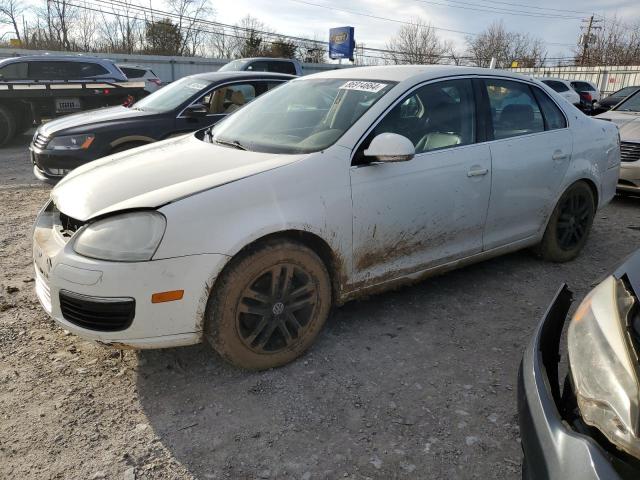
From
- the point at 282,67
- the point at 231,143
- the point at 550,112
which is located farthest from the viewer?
the point at 282,67

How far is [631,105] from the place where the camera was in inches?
324

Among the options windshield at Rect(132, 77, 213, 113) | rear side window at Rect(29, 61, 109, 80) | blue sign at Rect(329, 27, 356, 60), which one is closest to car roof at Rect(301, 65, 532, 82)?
windshield at Rect(132, 77, 213, 113)

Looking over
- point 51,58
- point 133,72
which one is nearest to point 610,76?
point 133,72

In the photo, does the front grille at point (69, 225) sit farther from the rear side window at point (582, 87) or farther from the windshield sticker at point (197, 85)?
the rear side window at point (582, 87)

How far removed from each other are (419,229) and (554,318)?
1.40 meters

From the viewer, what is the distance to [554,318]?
1909 millimetres

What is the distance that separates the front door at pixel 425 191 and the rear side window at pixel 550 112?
2.84 feet

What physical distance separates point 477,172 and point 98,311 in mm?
2462

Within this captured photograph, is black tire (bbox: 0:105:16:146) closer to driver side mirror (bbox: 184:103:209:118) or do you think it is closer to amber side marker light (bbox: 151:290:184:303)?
driver side mirror (bbox: 184:103:209:118)

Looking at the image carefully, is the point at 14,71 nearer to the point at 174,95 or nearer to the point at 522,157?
→ the point at 174,95

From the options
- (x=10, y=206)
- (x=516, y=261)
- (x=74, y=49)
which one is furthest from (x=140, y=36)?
(x=516, y=261)

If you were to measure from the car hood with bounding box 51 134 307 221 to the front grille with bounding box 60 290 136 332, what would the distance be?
40 centimetres

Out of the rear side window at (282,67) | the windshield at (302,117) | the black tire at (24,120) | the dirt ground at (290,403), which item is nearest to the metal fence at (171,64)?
the rear side window at (282,67)

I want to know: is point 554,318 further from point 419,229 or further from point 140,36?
point 140,36
